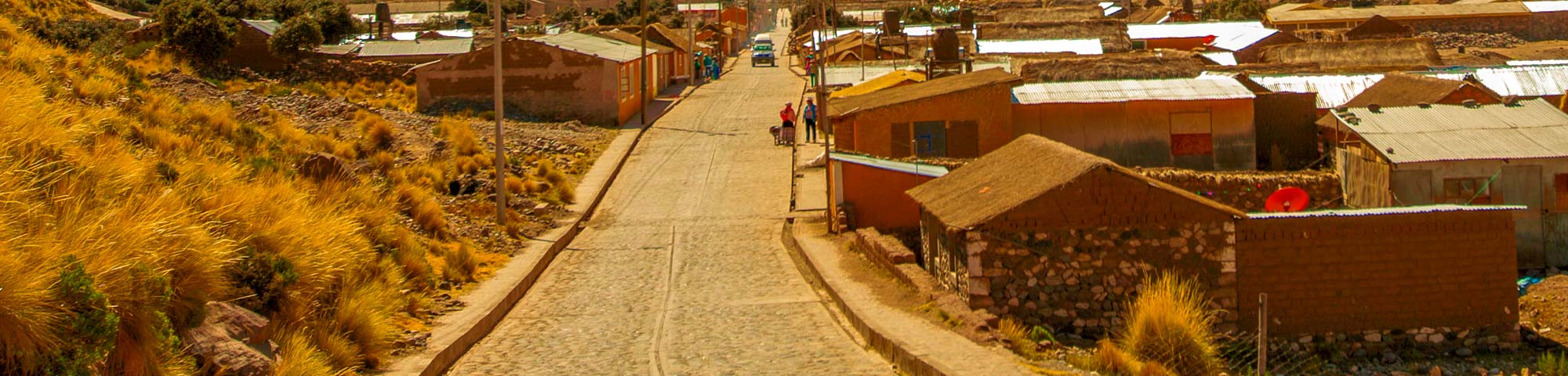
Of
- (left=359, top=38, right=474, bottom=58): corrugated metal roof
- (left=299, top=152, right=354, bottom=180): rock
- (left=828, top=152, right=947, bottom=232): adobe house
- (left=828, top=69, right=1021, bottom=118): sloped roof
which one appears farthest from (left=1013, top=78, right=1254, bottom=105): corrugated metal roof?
(left=359, top=38, right=474, bottom=58): corrugated metal roof

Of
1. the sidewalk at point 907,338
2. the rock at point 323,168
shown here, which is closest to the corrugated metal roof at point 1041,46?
the rock at point 323,168

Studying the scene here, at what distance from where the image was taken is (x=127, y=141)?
16.4m

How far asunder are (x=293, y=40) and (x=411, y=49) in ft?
14.7

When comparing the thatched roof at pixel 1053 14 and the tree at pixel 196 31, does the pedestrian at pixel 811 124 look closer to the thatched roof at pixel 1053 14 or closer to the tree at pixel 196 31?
the tree at pixel 196 31

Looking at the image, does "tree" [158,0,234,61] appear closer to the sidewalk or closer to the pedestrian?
the pedestrian

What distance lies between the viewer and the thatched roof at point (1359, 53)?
39.3 meters

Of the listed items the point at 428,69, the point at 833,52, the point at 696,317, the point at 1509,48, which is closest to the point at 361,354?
the point at 696,317

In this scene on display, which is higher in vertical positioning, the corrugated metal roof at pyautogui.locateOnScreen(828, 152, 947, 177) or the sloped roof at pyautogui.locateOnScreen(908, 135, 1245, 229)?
the sloped roof at pyautogui.locateOnScreen(908, 135, 1245, 229)

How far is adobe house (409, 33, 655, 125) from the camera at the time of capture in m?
37.9

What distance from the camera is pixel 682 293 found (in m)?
17.8

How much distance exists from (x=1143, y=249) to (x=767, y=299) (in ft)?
14.8

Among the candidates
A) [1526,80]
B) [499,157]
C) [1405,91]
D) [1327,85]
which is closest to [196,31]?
[499,157]

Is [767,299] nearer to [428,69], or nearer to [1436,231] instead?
[1436,231]

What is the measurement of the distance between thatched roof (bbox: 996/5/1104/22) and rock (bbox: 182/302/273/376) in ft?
179
